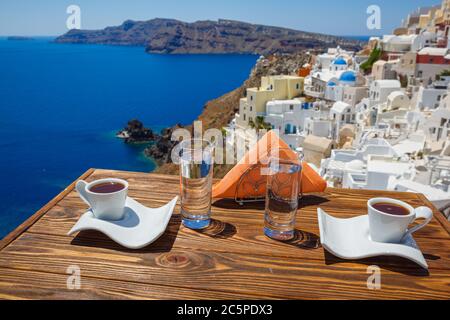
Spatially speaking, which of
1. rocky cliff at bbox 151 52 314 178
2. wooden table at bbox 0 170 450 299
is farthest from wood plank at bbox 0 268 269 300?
rocky cliff at bbox 151 52 314 178

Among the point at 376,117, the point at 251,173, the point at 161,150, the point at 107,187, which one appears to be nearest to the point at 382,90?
the point at 376,117

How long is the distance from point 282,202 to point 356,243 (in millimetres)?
356

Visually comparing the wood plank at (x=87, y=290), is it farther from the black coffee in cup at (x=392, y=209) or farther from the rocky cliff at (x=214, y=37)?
the rocky cliff at (x=214, y=37)

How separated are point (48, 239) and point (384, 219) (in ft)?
4.67

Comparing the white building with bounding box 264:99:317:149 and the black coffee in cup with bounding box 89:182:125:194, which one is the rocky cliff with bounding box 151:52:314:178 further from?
the black coffee in cup with bounding box 89:182:125:194

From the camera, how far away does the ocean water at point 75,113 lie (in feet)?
83.9

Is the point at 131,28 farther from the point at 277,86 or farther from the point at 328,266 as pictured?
the point at 328,266

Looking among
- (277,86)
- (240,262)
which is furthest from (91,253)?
(277,86)

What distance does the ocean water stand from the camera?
2558 cm

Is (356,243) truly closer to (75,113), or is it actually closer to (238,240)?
(238,240)

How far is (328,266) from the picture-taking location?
1439 millimetres

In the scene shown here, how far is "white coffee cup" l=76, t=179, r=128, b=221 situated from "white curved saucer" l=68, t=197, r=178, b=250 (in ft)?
0.10

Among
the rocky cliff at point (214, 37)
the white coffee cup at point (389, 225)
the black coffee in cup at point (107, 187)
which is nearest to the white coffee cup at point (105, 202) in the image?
the black coffee in cup at point (107, 187)

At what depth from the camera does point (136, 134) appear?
34188 millimetres
